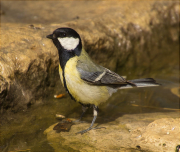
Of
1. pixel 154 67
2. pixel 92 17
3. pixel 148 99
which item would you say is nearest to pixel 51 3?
pixel 92 17

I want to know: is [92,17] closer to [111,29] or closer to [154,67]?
[111,29]

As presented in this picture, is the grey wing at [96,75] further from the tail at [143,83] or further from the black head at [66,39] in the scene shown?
the black head at [66,39]

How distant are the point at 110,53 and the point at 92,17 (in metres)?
0.97

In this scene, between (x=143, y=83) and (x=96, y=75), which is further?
(x=143, y=83)

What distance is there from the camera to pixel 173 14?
699 centimetres

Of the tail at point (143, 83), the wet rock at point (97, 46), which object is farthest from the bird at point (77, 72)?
the wet rock at point (97, 46)

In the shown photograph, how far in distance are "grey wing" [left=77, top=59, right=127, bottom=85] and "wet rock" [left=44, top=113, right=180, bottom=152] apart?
683mm

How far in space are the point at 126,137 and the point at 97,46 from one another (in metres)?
2.33

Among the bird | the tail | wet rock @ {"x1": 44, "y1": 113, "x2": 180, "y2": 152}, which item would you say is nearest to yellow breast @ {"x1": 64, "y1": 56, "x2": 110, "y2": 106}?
the bird

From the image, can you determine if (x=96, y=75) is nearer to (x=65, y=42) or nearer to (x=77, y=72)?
(x=77, y=72)

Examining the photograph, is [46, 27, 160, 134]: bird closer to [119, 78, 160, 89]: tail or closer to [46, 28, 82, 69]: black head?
[46, 28, 82, 69]: black head

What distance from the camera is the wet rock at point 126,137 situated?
302 centimetres

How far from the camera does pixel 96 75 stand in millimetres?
3648

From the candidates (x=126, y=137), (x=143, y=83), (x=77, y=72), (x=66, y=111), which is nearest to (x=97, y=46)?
(x=143, y=83)
